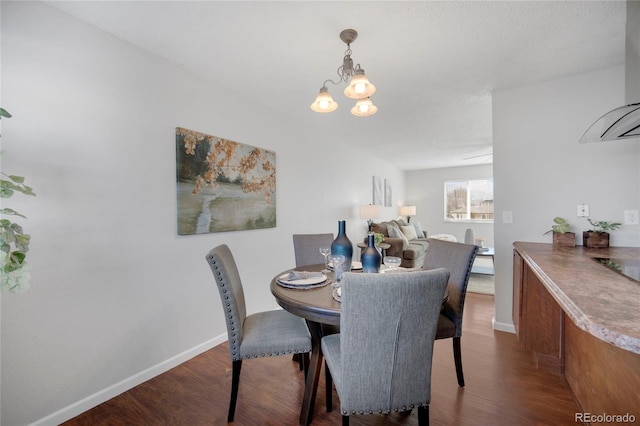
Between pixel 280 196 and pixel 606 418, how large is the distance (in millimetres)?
2744

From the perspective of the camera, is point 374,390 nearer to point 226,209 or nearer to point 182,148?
point 226,209

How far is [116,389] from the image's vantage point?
175cm

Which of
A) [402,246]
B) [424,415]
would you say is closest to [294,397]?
[424,415]

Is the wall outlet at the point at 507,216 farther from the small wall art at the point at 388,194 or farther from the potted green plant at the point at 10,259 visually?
the small wall art at the point at 388,194

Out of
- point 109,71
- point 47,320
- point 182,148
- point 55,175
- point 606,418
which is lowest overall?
point 606,418

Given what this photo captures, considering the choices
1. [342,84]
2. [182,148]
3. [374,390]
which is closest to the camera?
[374,390]

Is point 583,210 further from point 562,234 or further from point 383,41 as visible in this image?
point 383,41

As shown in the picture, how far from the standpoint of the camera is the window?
6.89m

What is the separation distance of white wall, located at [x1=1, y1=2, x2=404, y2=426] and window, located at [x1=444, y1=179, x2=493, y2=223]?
6.50 metres

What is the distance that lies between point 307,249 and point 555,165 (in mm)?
2315

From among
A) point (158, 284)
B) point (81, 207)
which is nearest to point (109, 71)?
point (81, 207)

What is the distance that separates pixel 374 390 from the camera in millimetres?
1092

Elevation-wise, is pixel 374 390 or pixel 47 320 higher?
pixel 47 320

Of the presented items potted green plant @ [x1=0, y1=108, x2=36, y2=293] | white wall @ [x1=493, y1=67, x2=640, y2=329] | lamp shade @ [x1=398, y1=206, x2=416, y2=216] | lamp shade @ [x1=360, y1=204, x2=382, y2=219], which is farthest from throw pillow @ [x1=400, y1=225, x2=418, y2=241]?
potted green plant @ [x1=0, y1=108, x2=36, y2=293]
